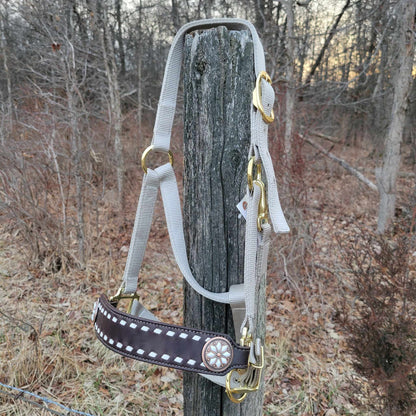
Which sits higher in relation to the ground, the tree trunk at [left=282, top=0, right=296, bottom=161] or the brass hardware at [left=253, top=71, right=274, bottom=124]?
the tree trunk at [left=282, top=0, right=296, bottom=161]

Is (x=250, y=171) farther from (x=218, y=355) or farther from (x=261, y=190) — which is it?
(x=218, y=355)

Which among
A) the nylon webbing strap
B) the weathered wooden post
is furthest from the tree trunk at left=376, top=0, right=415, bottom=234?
the nylon webbing strap

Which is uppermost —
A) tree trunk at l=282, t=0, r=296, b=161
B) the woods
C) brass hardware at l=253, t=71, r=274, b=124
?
tree trunk at l=282, t=0, r=296, b=161

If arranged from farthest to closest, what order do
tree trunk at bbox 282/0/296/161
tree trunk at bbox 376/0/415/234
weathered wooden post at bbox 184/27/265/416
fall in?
tree trunk at bbox 376/0/415/234 → tree trunk at bbox 282/0/296/161 → weathered wooden post at bbox 184/27/265/416

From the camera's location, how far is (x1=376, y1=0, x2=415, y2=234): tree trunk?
5.55m

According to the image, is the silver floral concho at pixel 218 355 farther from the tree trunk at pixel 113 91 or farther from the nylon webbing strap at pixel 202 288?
the tree trunk at pixel 113 91

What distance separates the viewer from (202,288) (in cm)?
102

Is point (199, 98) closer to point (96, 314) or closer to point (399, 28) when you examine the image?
point (96, 314)

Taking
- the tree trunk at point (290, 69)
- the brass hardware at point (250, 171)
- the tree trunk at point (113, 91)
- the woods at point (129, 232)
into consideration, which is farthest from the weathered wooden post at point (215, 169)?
the tree trunk at point (113, 91)

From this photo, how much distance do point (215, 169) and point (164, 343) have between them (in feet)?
1.74

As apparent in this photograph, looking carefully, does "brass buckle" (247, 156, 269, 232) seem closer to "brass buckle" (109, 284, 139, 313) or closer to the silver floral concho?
the silver floral concho

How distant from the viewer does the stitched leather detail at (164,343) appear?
0.90 meters

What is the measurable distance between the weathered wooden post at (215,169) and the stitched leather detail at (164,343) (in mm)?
210

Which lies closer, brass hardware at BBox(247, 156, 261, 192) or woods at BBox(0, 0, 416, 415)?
brass hardware at BBox(247, 156, 261, 192)
